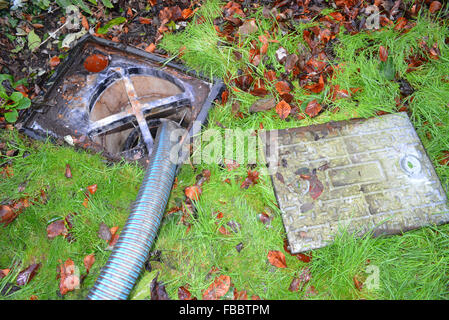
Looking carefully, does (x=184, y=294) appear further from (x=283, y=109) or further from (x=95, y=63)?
(x=95, y=63)

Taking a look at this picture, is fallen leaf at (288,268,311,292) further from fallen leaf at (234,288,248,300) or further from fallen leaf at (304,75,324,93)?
fallen leaf at (304,75,324,93)

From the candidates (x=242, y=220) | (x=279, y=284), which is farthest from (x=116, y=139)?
(x=279, y=284)

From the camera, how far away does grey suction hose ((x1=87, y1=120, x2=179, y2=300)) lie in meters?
1.52

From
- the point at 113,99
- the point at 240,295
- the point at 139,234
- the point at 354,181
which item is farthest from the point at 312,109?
the point at 113,99

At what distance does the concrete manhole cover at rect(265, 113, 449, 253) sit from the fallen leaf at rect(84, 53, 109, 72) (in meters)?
1.53

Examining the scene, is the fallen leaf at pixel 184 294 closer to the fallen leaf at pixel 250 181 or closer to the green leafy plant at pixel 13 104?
the fallen leaf at pixel 250 181

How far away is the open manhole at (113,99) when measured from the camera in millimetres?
2215

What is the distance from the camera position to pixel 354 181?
197 cm

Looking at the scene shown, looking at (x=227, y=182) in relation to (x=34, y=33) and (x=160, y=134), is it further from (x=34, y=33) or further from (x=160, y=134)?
(x=34, y=33)

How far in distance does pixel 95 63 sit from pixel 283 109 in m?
1.61

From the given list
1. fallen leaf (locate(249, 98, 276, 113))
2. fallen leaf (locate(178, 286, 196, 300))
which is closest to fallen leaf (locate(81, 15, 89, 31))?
fallen leaf (locate(249, 98, 276, 113))

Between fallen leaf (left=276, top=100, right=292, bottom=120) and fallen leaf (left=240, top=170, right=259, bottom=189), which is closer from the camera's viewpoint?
fallen leaf (left=240, top=170, right=259, bottom=189)

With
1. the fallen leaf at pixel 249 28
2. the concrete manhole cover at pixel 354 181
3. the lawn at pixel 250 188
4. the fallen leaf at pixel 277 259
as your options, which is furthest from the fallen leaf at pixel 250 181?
the fallen leaf at pixel 249 28
